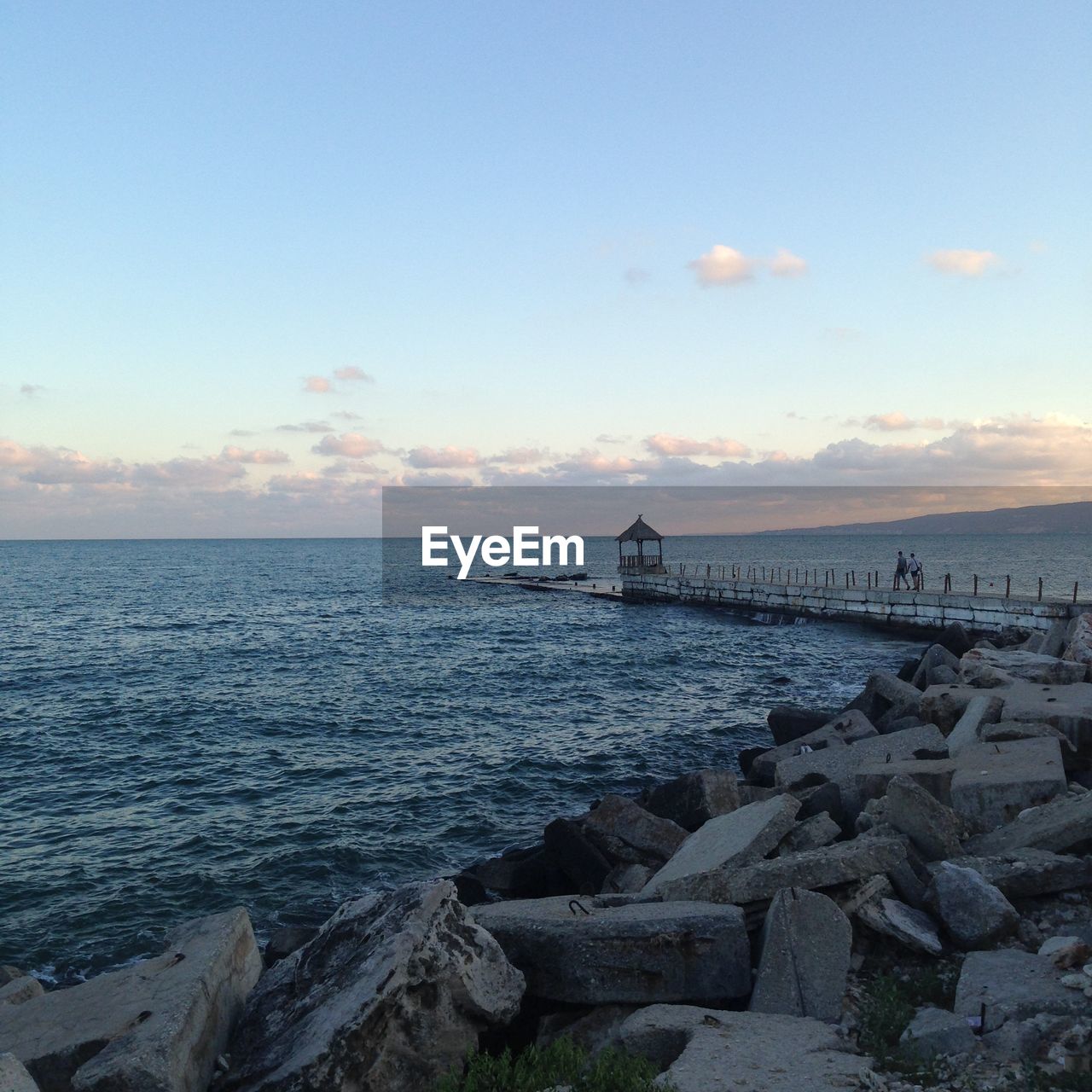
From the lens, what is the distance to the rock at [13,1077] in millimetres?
4500

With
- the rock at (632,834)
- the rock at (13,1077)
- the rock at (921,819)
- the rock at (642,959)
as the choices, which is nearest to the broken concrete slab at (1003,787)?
the rock at (921,819)

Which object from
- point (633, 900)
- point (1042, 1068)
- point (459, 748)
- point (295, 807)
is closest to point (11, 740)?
point (295, 807)

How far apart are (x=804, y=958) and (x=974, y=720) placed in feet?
25.9

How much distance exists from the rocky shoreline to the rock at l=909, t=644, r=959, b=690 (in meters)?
13.9

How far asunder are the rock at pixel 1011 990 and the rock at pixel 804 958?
79 centimetres

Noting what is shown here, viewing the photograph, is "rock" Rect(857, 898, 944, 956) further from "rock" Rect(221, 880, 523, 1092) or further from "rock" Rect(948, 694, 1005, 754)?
"rock" Rect(948, 694, 1005, 754)

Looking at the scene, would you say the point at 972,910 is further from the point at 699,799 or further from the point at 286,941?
the point at 286,941

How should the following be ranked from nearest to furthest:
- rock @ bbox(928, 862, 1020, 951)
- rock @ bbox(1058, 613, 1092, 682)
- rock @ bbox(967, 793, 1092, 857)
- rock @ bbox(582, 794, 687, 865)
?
rock @ bbox(928, 862, 1020, 951), rock @ bbox(967, 793, 1092, 857), rock @ bbox(582, 794, 687, 865), rock @ bbox(1058, 613, 1092, 682)

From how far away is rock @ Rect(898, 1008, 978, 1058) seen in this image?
474 cm

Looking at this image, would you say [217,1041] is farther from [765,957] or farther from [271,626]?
[271,626]

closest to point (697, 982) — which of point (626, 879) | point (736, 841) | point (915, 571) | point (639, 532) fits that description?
point (736, 841)

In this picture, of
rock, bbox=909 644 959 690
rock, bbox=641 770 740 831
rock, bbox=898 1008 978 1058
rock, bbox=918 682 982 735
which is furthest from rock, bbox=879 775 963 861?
rock, bbox=909 644 959 690

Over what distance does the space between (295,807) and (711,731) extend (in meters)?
10.9

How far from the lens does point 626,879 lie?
10.5 m
